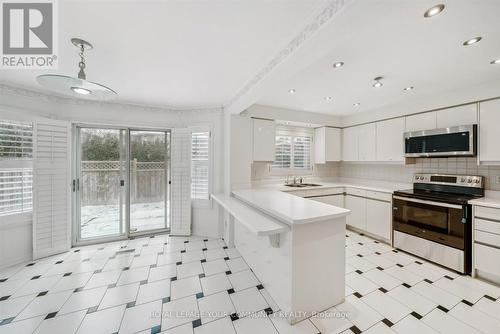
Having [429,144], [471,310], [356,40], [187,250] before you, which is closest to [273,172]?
[187,250]

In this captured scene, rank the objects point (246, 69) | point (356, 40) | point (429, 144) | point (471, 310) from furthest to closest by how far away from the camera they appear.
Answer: point (429, 144) → point (246, 69) → point (471, 310) → point (356, 40)

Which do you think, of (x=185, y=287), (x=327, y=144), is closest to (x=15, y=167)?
(x=185, y=287)

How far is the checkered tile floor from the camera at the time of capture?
1656 mm

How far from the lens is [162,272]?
2.47 m

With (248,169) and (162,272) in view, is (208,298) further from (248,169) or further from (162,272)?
(248,169)

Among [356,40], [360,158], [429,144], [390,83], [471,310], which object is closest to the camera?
[356,40]

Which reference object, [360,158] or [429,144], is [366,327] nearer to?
[429,144]

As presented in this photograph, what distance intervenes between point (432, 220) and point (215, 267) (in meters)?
3.05

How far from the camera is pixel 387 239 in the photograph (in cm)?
322

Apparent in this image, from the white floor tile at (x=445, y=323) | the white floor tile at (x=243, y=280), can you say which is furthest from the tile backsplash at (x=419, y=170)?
the white floor tile at (x=243, y=280)

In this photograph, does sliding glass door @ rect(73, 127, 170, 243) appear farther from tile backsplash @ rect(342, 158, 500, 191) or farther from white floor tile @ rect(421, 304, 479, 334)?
tile backsplash @ rect(342, 158, 500, 191)

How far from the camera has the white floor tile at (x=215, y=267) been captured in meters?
2.48

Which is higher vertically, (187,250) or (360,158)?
(360,158)

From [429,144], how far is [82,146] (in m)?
5.62
